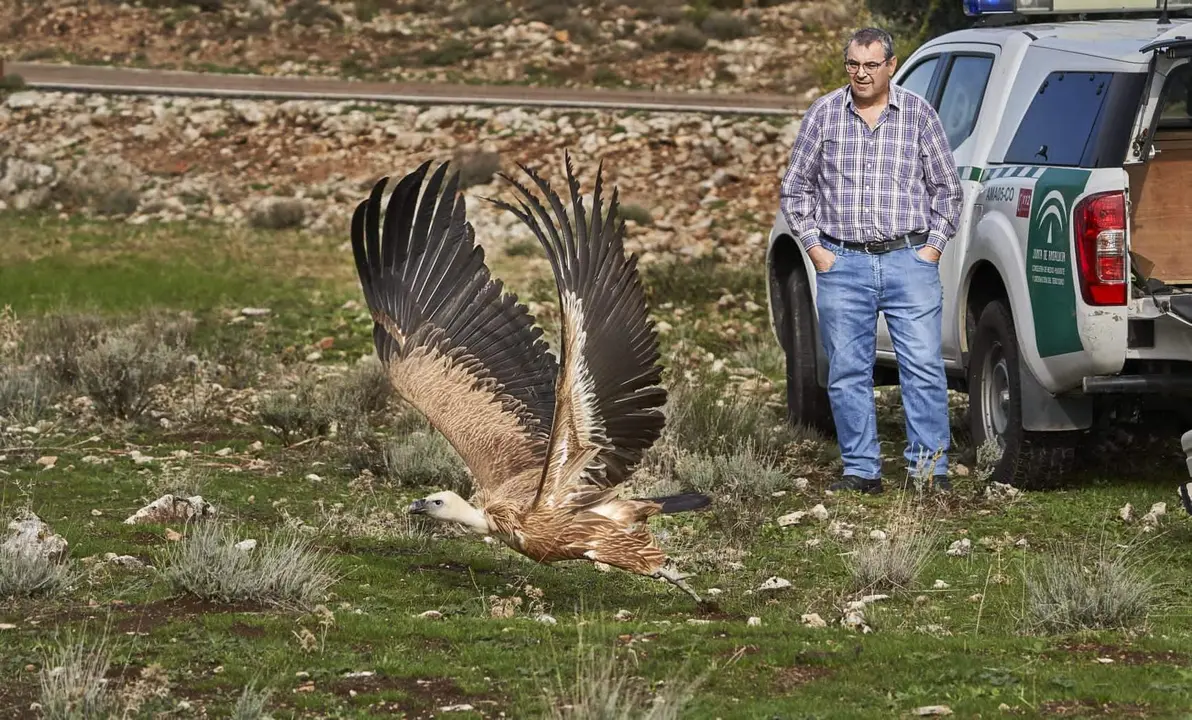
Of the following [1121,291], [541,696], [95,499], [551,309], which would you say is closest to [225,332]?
[551,309]

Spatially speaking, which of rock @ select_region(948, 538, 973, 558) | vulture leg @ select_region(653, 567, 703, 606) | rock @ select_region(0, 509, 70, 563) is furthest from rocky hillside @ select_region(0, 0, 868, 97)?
vulture leg @ select_region(653, 567, 703, 606)

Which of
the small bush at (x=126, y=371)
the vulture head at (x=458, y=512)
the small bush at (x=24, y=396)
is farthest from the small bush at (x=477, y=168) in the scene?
the vulture head at (x=458, y=512)

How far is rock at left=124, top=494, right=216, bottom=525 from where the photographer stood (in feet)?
29.5

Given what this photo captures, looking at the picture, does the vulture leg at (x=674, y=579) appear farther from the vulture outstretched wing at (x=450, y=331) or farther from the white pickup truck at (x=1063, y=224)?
the white pickup truck at (x=1063, y=224)

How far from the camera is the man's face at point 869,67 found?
28.8 ft

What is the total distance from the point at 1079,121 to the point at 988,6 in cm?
152

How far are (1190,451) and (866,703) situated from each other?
8.80ft

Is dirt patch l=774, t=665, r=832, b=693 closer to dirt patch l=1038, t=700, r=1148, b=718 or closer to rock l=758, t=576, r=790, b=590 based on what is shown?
dirt patch l=1038, t=700, r=1148, b=718

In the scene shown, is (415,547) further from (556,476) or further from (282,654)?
(282,654)

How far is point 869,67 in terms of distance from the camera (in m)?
8.79

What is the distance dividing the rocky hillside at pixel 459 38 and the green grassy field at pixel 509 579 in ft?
65.7

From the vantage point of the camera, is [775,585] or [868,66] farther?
[868,66]

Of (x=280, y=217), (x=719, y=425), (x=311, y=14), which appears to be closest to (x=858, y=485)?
(x=719, y=425)

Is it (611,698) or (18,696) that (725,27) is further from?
(611,698)
